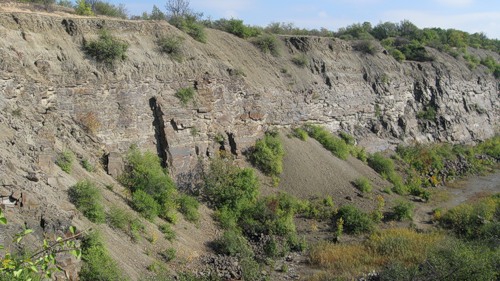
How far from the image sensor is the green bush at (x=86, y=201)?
42.7 feet

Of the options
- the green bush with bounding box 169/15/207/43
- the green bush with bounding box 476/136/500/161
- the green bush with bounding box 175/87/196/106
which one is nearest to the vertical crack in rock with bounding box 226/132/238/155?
the green bush with bounding box 175/87/196/106

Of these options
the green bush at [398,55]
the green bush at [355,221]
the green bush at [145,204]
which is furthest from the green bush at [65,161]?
the green bush at [398,55]

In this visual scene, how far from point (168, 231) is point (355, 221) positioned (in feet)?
27.0

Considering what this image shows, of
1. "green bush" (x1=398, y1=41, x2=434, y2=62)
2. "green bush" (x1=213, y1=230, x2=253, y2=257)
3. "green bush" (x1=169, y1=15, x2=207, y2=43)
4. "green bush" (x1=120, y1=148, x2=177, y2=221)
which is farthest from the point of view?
"green bush" (x1=398, y1=41, x2=434, y2=62)

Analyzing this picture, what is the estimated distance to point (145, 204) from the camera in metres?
15.9

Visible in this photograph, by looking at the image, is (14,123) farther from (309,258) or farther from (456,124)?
(456,124)

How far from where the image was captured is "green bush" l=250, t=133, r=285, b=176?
2184 centimetres

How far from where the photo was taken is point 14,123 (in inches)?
538

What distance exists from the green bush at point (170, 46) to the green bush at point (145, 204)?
7.53m

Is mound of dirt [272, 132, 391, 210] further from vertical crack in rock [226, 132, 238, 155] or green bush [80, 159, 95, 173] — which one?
green bush [80, 159, 95, 173]

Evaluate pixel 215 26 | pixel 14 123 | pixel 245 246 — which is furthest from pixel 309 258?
pixel 215 26

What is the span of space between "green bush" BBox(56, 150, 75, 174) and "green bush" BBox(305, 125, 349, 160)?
575 inches

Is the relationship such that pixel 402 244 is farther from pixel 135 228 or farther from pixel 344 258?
pixel 135 228

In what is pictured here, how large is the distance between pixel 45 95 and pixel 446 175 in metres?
24.1
